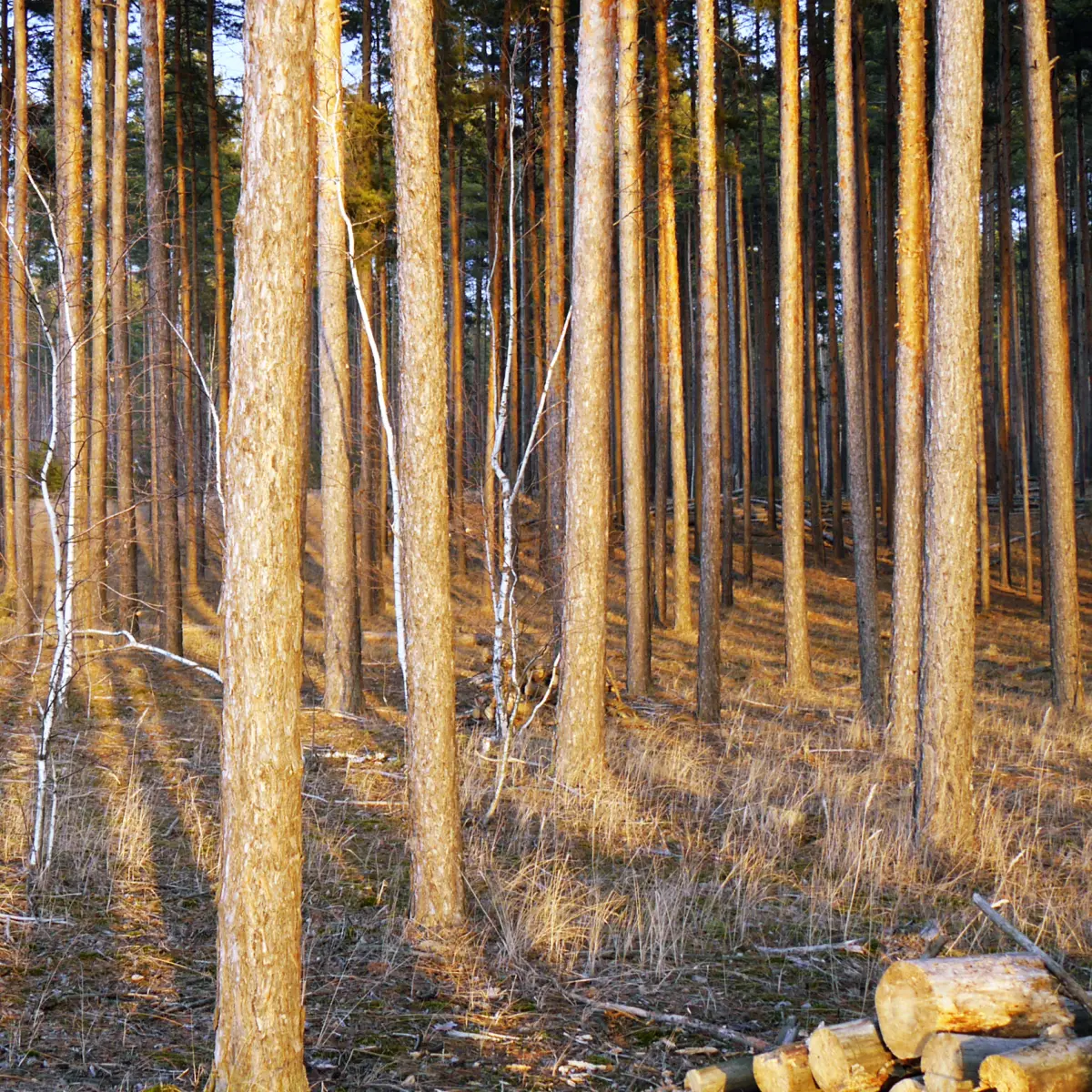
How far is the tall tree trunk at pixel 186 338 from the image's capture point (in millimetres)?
18628

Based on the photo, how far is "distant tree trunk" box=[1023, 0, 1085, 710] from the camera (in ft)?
42.2

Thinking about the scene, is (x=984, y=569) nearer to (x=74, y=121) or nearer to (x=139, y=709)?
(x=139, y=709)

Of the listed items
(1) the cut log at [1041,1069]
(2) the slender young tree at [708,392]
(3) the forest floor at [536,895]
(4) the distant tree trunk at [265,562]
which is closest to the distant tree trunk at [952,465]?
(3) the forest floor at [536,895]

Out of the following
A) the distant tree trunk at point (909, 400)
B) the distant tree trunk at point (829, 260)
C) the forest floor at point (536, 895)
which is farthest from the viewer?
the distant tree trunk at point (829, 260)

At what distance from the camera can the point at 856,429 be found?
13.7 meters

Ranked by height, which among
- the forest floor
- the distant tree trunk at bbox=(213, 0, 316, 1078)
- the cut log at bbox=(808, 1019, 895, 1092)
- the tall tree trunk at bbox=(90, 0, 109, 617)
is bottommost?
the forest floor

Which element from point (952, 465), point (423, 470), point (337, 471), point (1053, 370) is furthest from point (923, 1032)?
point (1053, 370)

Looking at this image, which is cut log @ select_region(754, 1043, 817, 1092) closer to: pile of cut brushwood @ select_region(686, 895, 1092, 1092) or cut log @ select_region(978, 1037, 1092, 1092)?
pile of cut brushwood @ select_region(686, 895, 1092, 1092)

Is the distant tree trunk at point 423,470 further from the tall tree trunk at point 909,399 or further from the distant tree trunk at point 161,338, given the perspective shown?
the distant tree trunk at point 161,338

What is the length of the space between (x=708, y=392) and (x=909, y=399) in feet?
7.83

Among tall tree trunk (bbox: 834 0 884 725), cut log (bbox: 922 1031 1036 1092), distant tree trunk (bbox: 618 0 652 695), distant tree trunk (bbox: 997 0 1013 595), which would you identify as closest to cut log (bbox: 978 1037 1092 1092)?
cut log (bbox: 922 1031 1036 1092)

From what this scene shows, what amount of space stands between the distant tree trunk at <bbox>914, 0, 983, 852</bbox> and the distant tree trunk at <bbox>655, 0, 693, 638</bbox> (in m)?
6.88

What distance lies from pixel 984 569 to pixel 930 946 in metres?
15.6

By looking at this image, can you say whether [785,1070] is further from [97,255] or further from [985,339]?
[985,339]
